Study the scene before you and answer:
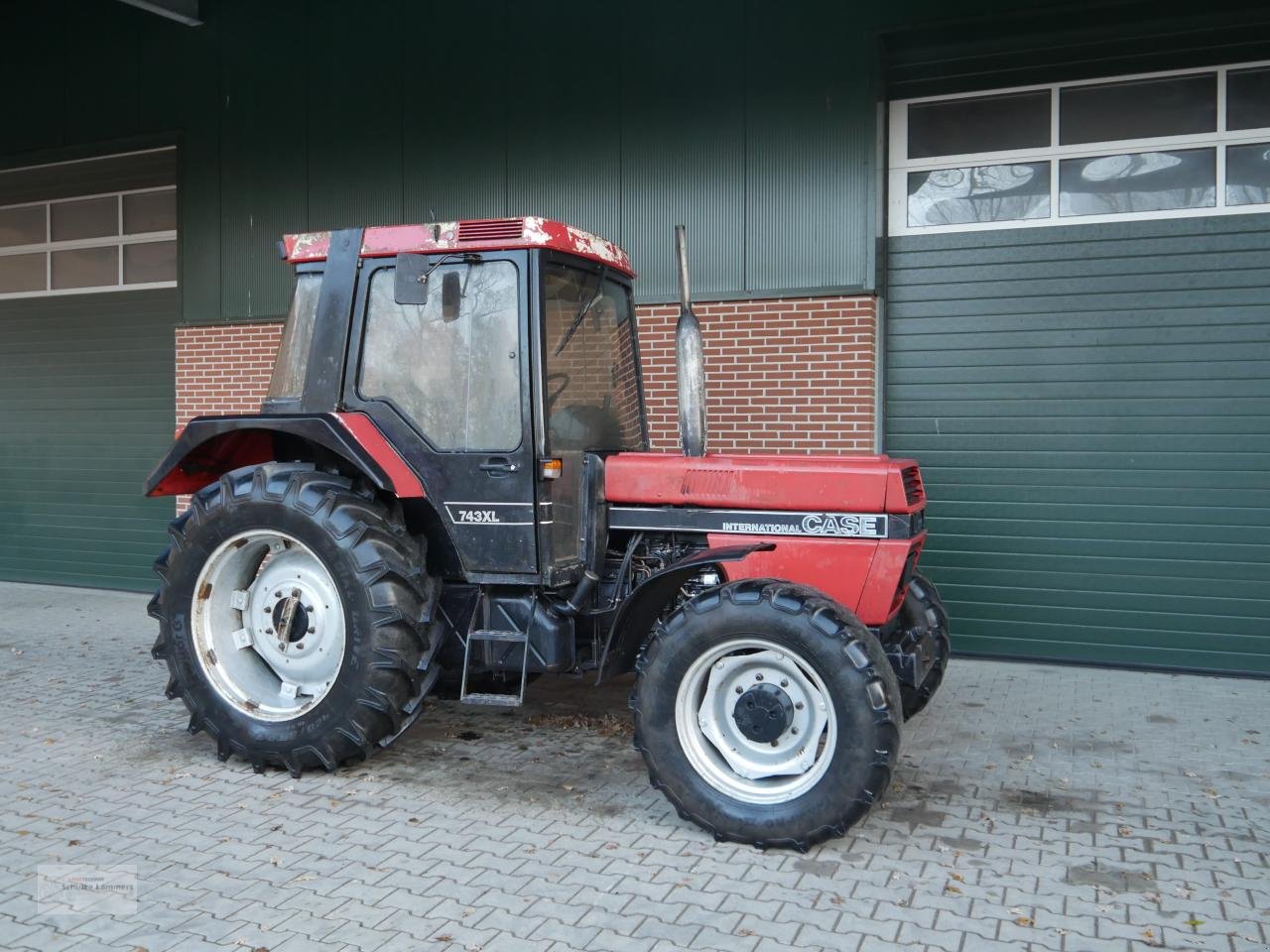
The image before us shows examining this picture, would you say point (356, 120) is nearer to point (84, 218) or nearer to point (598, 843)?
point (84, 218)

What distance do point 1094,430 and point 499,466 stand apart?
4.79 meters

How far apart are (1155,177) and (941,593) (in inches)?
128

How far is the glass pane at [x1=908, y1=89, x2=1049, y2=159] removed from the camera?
7793 millimetres

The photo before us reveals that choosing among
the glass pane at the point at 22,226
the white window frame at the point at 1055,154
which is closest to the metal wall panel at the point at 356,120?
the glass pane at the point at 22,226

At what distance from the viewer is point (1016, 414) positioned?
7836mm

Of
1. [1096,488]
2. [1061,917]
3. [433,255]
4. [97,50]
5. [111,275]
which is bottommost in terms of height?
[1061,917]

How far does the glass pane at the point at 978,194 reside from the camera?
25.6ft

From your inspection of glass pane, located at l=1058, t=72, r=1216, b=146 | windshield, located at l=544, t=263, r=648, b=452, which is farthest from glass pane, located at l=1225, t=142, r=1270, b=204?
windshield, located at l=544, t=263, r=648, b=452

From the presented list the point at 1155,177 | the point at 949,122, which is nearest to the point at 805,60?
the point at 949,122

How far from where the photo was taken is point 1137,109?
24.7 ft

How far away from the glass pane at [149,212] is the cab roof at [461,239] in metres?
6.13

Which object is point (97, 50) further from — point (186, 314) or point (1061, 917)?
point (1061, 917)

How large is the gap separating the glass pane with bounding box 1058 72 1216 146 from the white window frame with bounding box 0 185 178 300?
8.09m

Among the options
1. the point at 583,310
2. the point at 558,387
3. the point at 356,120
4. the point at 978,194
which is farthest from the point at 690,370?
the point at 356,120
